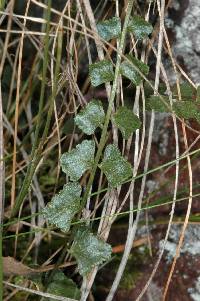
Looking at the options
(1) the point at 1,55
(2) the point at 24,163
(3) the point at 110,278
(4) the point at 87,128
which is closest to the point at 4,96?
(1) the point at 1,55

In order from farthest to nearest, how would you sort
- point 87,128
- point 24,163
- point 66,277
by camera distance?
point 24,163, point 66,277, point 87,128

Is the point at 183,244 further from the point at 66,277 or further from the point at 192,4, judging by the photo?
the point at 192,4

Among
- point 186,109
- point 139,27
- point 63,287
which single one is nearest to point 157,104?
point 186,109

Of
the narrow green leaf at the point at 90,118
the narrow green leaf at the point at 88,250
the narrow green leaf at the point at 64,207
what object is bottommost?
the narrow green leaf at the point at 88,250

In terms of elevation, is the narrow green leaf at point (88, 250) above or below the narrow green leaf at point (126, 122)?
below

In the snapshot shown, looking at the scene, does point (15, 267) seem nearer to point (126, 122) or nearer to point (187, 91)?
point (126, 122)

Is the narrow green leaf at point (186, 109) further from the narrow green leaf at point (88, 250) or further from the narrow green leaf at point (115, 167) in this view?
the narrow green leaf at point (88, 250)

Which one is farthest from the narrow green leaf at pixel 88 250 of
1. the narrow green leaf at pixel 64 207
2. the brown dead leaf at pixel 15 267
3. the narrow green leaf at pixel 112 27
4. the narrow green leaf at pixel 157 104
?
the narrow green leaf at pixel 112 27
